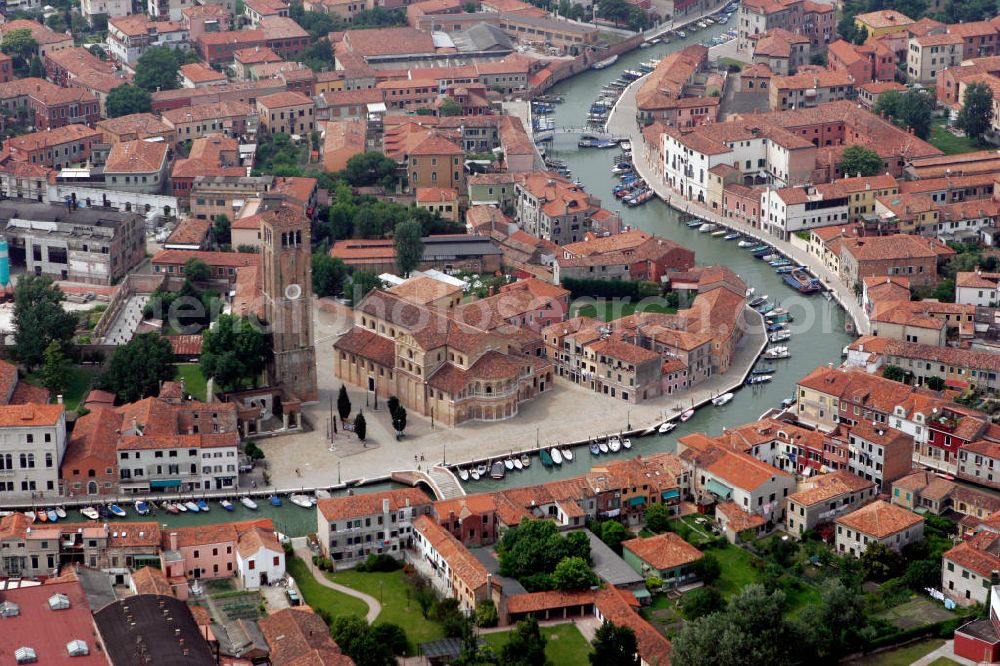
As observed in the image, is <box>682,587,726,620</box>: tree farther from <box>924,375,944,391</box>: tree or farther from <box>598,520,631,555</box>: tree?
<box>924,375,944,391</box>: tree

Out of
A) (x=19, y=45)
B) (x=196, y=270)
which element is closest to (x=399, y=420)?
(x=196, y=270)

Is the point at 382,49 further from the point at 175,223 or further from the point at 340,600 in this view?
the point at 340,600

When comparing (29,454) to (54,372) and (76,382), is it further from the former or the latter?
(76,382)

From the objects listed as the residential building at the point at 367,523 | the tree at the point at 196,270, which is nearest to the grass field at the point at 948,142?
the tree at the point at 196,270

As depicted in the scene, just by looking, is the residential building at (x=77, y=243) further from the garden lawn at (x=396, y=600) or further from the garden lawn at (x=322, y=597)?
the garden lawn at (x=396, y=600)

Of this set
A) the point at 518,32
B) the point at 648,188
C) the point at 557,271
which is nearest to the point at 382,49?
the point at 518,32

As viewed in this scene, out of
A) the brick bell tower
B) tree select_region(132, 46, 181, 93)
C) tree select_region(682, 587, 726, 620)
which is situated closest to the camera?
tree select_region(682, 587, 726, 620)

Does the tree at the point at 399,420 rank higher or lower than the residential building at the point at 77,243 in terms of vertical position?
lower

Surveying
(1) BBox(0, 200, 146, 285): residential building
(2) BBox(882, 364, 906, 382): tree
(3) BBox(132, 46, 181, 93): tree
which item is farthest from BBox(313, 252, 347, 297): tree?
(3) BBox(132, 46, 181, 93): tree
